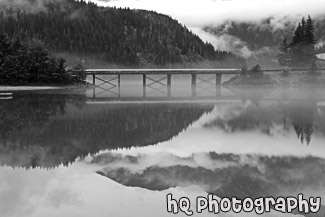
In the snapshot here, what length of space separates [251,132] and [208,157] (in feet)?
28.3

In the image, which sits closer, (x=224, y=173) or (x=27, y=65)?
(x=224, y=173)

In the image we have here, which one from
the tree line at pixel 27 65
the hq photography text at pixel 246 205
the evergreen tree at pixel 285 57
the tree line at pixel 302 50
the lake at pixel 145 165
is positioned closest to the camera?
the hq photography text at pixel 246 205

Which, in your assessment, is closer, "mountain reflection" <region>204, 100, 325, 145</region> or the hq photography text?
the hq photography text

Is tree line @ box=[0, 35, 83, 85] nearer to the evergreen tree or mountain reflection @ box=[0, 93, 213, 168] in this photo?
mountain reflection @ box=[0, 93, 213, 168]

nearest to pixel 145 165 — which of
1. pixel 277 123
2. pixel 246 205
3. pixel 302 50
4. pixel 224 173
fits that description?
pixel 224 173

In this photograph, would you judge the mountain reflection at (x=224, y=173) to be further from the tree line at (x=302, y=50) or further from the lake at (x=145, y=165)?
the tree line at (x=302, y=50)

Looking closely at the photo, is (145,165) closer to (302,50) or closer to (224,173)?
(224,173)

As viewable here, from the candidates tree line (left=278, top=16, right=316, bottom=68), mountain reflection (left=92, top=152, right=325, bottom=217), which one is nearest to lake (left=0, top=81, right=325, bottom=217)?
mountain reflection (left=92, top=152, right=325, bottom=217)

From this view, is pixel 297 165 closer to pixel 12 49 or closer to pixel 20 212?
pixel 20 212

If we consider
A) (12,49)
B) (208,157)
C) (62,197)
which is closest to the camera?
(62,197)

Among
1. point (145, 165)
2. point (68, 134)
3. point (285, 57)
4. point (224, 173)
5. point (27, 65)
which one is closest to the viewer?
point (224, 173)

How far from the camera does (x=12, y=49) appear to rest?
88.9 m

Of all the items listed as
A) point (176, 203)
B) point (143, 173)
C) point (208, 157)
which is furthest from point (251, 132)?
point (176, 203)

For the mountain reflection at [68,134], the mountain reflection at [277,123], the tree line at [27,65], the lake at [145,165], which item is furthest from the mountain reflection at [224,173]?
→ the tree line at [27,65]
